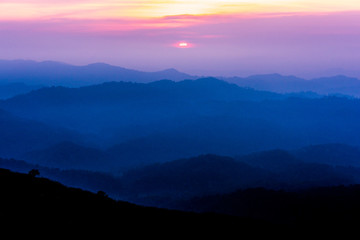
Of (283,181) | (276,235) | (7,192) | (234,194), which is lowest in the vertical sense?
(276,235)

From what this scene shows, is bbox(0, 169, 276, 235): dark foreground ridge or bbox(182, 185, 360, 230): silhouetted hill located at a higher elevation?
bbox(182, 185, 360, 230): silhouetted hill

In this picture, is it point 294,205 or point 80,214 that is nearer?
point 80,214

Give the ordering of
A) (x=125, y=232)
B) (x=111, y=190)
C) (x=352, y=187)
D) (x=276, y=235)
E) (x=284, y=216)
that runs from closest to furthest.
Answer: (x=125, y=232), (x=276, y=235), (x=284, y=216), (x=352, y=187), (x=111, y=190)

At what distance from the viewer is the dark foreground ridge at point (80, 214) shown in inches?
1251

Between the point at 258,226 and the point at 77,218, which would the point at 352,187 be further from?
the point at 77,218

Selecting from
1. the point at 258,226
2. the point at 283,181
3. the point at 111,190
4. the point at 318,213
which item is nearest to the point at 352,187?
Answer: the point at 318,213

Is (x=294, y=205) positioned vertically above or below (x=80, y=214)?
above

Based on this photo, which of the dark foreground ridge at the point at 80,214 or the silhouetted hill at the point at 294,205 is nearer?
the dark foreground ridge at the point at 80,214

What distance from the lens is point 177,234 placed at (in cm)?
3519

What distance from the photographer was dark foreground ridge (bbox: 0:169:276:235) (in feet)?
104

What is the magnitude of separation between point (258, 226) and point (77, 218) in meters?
21.5

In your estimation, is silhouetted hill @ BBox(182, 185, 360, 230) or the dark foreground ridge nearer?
the dark foreground ridge

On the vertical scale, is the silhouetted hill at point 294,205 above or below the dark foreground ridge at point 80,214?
above

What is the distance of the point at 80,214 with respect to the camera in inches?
1410
